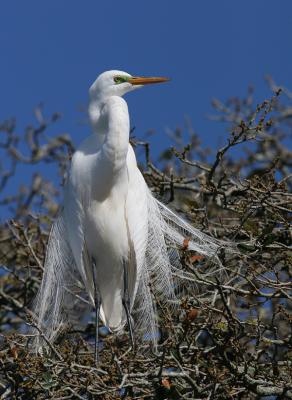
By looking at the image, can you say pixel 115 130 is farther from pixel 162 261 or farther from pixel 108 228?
pixel 162 261

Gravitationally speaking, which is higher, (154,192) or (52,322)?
(154,192)

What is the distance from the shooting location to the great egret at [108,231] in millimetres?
4281

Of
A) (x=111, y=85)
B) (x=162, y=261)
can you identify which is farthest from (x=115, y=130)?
(x=162, y=261)

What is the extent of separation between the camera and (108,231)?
4379 mm

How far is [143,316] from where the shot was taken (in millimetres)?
4395

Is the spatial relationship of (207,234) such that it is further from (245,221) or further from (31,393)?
(31,393)

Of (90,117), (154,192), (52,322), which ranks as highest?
(90,117)

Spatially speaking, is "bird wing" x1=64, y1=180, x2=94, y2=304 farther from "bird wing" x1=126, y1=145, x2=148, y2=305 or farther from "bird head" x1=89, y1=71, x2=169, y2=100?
→ "bird head" x1=89, y1=71, x2=169, y2=100

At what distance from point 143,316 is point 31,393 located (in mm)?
1093

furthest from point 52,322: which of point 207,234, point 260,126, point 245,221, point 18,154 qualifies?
point 18,154

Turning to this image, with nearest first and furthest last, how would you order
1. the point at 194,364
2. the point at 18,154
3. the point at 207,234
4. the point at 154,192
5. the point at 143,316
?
the point at 194,364 < the point at 207,234 < the point at 143,316 < the point at 154,192 < the point at 18,154

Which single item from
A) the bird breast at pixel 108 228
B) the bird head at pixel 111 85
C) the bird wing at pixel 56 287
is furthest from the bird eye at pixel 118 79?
the bird wing at pixel 56 287

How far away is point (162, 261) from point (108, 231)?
12.0 inches

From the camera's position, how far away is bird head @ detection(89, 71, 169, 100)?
4.38 m
